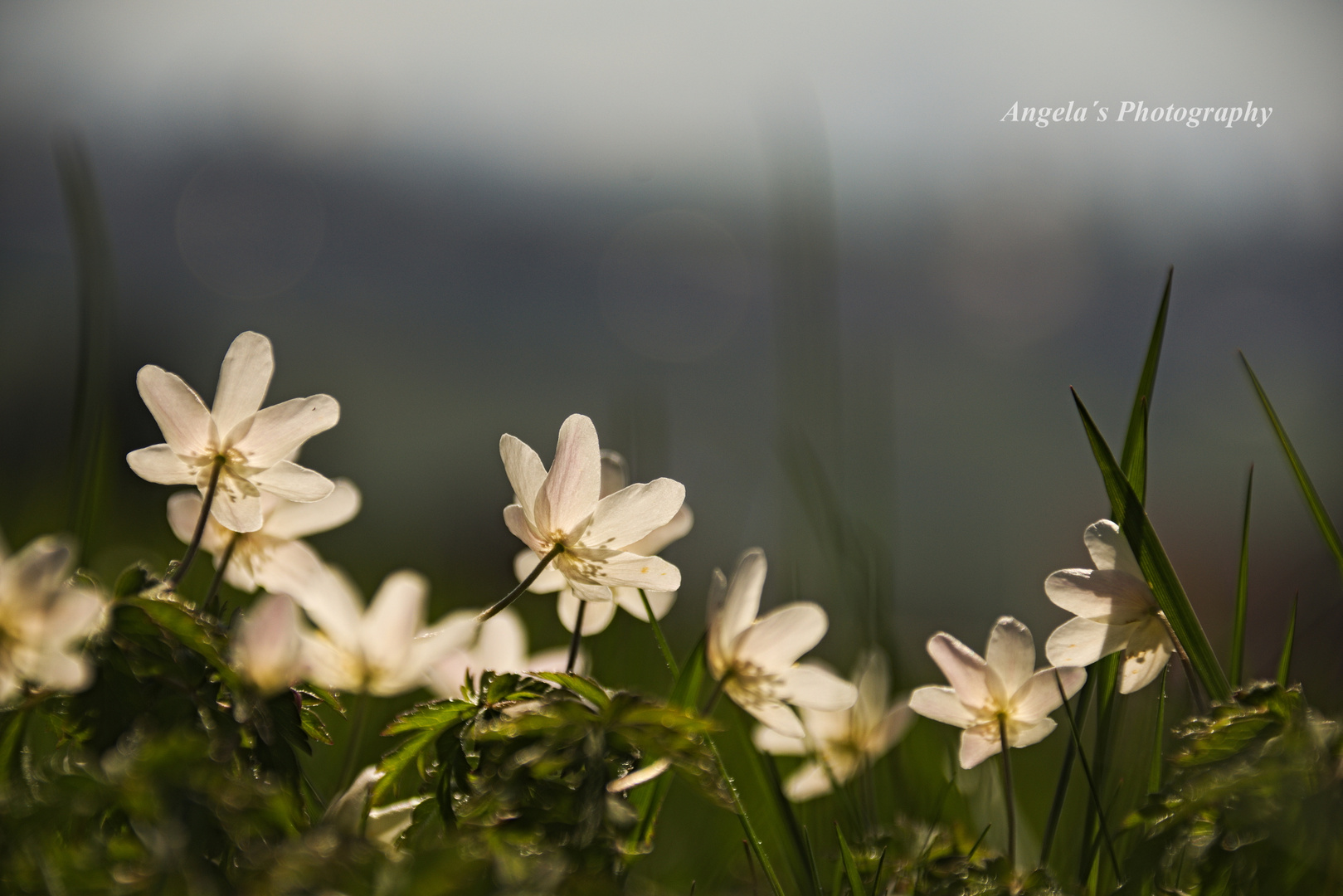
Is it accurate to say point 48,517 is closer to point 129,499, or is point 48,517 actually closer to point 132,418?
point 129,499


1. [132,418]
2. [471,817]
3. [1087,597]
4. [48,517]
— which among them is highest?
[1087,597]

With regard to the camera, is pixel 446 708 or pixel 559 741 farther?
pixel 446 708

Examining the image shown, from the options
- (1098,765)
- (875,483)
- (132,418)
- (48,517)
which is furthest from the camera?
(132,418)

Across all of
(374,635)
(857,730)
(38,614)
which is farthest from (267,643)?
(857,730)

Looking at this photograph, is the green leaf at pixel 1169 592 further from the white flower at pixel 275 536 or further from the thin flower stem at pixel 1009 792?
the white flower at pixel 275 536

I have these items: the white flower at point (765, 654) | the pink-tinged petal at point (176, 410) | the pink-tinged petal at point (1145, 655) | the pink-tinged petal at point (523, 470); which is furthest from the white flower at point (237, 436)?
the pink-tinged petal at point (1145, 655)

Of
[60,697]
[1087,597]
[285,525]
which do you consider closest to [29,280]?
[285,525]

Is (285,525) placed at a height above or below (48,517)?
above
